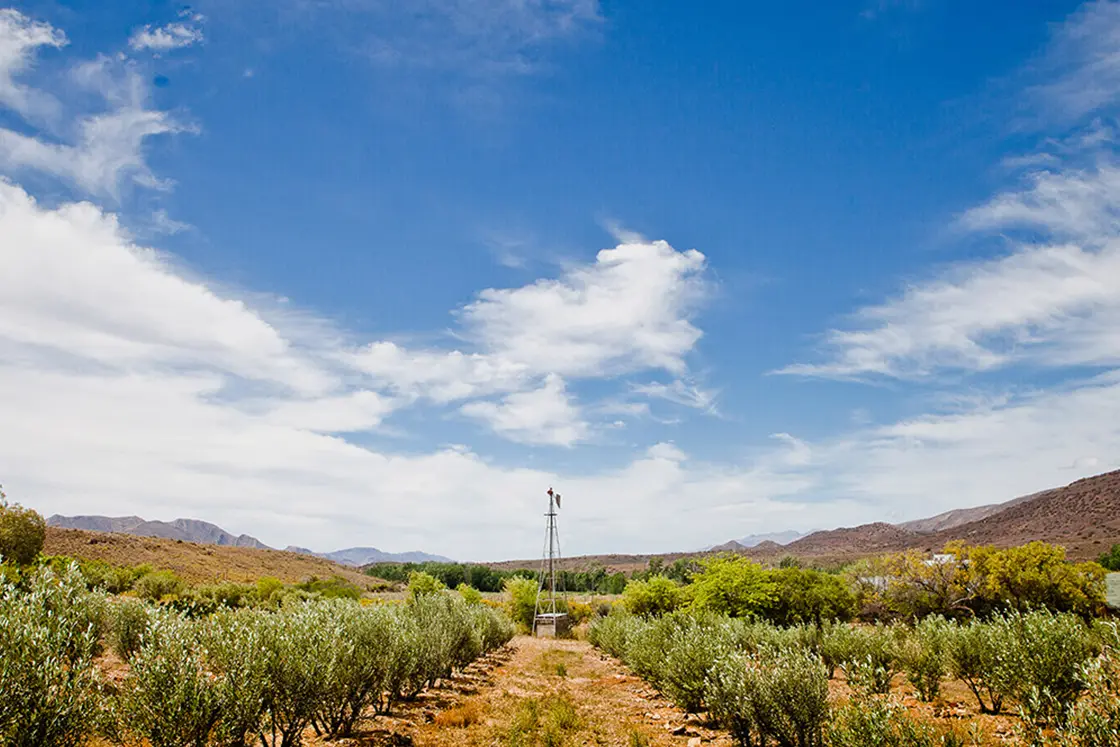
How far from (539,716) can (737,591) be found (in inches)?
827

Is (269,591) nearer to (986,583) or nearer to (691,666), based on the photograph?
(691,666)

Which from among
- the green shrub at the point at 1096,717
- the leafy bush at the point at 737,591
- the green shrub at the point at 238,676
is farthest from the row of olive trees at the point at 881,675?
the green shrub at the point at 238,676

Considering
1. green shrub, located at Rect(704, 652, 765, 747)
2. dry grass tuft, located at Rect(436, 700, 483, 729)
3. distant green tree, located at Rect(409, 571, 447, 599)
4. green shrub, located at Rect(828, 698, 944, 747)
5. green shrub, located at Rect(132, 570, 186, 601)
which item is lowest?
distant green tree, located at Rect(409, 571, 447, 599)

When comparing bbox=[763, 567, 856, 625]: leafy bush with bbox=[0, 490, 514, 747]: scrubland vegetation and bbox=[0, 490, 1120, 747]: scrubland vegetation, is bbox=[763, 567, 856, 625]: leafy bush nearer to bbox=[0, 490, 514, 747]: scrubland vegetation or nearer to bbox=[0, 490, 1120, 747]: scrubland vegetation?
bbox=[0, 490, 1120, 747]: scrubland vegetation

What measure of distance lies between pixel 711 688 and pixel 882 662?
1285 cm

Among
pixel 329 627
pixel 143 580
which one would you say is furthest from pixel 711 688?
pixel 143 580

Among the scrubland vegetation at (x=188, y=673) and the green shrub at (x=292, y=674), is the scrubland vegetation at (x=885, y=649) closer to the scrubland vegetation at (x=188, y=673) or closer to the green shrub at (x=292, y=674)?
the scrubland vegetation at (x=188, y=673)

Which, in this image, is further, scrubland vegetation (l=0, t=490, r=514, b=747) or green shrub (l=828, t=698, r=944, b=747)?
green shrub (l=828, t=698, r=944, b=747)

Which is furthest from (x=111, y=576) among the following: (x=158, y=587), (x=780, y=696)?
(x=780, y=696)

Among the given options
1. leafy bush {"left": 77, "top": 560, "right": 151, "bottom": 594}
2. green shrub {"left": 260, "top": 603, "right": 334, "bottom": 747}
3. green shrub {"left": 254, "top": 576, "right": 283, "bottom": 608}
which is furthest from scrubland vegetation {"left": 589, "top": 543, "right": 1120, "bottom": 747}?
leafy bush {"left": 77, "top": 560, "right": 151, "bottom": 594}

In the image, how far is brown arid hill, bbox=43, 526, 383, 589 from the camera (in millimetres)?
67125

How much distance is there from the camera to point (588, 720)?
62.7ft

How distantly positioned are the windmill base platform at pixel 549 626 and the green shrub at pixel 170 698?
4954 cm

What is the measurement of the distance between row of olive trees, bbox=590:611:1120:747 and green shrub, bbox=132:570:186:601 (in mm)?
36697
